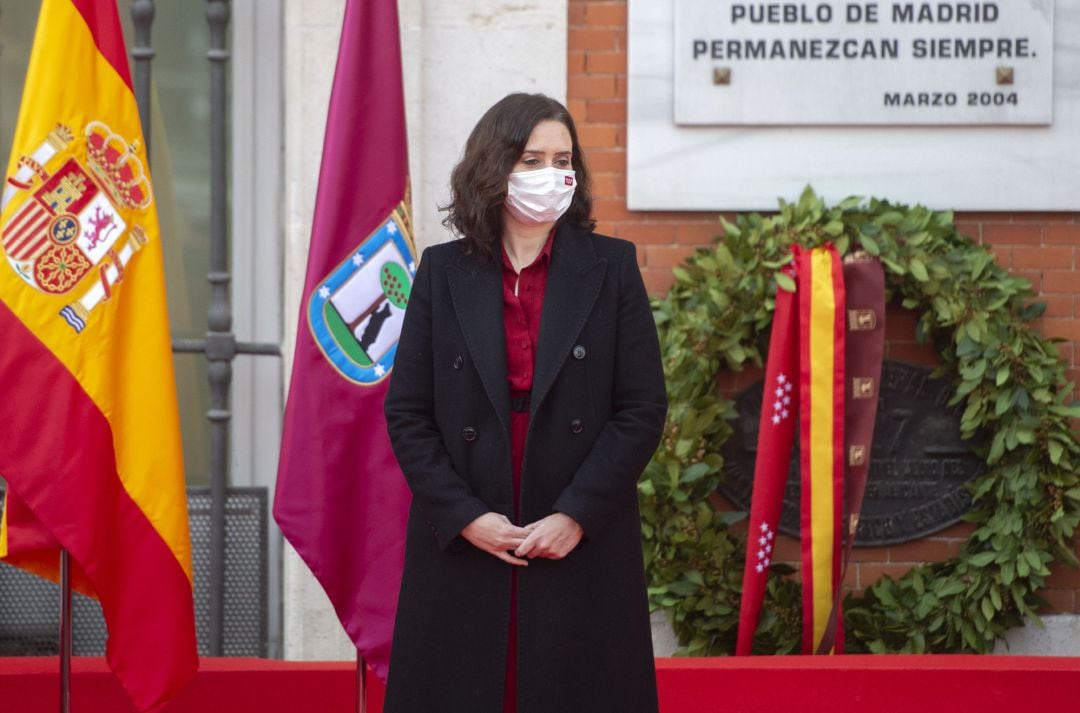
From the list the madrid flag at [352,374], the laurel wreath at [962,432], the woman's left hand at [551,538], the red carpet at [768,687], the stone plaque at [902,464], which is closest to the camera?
the woman's left hand at [551,538]

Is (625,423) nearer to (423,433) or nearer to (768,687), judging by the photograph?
(423,433)

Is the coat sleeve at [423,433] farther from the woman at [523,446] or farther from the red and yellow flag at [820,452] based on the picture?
the red and yellow flag at [820,452]

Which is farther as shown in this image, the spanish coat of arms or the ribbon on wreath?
the ribbon on wreath

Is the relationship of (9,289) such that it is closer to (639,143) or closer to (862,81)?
(639,143)

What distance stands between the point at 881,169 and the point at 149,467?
271cm

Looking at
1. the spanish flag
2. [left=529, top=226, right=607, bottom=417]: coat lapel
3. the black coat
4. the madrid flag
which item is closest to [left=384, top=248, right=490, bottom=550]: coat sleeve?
the black coat

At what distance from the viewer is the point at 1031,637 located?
4.59 m

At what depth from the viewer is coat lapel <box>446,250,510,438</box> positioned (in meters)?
2.64

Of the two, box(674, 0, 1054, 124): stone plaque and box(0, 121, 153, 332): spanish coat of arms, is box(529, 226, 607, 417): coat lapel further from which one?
box(674, 0, 1054, 124): stone plaque

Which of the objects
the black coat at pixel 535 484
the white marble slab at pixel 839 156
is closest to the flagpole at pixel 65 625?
the black coat at pixel 535 484

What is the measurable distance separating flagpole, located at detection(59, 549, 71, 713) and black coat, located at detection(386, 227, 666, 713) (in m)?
0.99

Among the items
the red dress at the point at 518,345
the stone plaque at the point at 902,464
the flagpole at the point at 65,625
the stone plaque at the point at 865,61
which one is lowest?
the flagpole at the point at 65,625

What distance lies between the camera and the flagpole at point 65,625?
10.7 feet

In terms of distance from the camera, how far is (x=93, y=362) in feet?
10.8
